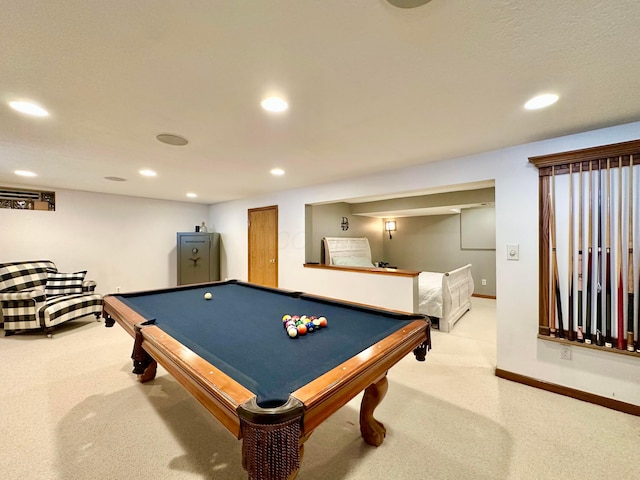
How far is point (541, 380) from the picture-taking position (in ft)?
7.91

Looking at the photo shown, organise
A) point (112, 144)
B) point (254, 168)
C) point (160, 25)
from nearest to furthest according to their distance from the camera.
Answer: point (160, 25), point (112, 144), point (254, 168)

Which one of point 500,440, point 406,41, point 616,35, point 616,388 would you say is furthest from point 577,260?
point 406,41

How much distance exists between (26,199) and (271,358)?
5.54m

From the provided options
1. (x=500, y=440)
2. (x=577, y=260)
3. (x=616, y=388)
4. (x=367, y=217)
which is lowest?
(x=500, y=440)

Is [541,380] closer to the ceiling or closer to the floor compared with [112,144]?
closer to the floor

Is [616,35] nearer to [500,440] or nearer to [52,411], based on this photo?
[500,440]

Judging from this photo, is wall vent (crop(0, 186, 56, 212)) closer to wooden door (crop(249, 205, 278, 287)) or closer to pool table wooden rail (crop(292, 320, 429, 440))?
wooden door (crop(249, 205, 278, 287))

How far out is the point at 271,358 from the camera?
130 centimetres

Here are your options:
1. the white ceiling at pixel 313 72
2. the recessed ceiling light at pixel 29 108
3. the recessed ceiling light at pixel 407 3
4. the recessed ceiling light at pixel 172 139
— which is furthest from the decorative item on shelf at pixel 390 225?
the recessed ceiling light at pixel 29 108

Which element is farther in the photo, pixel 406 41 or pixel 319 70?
pixel 319 70

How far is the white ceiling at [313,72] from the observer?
3.40 feet

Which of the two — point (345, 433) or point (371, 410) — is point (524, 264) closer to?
point (371, 410)

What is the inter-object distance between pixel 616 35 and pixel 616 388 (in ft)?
8.06

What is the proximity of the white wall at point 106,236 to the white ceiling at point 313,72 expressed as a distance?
259cm
